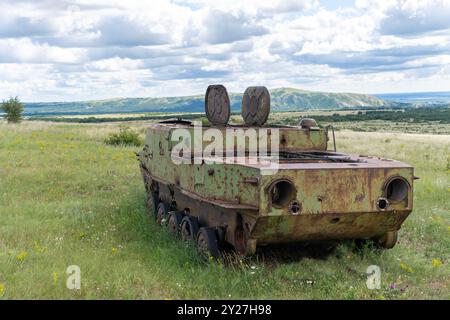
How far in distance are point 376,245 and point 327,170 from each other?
1.83 m

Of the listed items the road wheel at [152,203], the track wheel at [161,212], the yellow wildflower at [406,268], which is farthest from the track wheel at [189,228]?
the yellow wildflower at [406,268]

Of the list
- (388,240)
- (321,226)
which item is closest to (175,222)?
(321,226)

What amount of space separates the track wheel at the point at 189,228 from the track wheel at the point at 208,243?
1.60 feet

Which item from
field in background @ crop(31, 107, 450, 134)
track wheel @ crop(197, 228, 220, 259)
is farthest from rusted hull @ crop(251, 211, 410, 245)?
field in background @ crop(31, 107, 450, 134)

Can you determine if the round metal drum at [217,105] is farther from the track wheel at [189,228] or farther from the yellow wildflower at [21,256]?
the yellow wildflower at [21,256]

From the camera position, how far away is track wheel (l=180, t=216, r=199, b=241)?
28.5ft

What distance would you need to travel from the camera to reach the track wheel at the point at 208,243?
7.86m

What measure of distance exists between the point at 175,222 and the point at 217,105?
→ 79.6 inches

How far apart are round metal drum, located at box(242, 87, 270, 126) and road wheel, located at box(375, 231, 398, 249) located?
2901 millimetres

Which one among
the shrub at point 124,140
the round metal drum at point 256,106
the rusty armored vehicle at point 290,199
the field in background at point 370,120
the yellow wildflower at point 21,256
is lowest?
the field in background at point 370,120

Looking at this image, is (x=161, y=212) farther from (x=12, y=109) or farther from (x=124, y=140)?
(x=12, y=109)

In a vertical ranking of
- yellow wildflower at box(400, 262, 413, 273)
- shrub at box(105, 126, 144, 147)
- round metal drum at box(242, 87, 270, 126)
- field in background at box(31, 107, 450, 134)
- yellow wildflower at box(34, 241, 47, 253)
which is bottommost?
field in background at box(31, 107, 450, 134)

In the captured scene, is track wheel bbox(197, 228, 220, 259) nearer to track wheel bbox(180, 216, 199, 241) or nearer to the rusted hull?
track wheel bbox(180, 216, 199, 241)
